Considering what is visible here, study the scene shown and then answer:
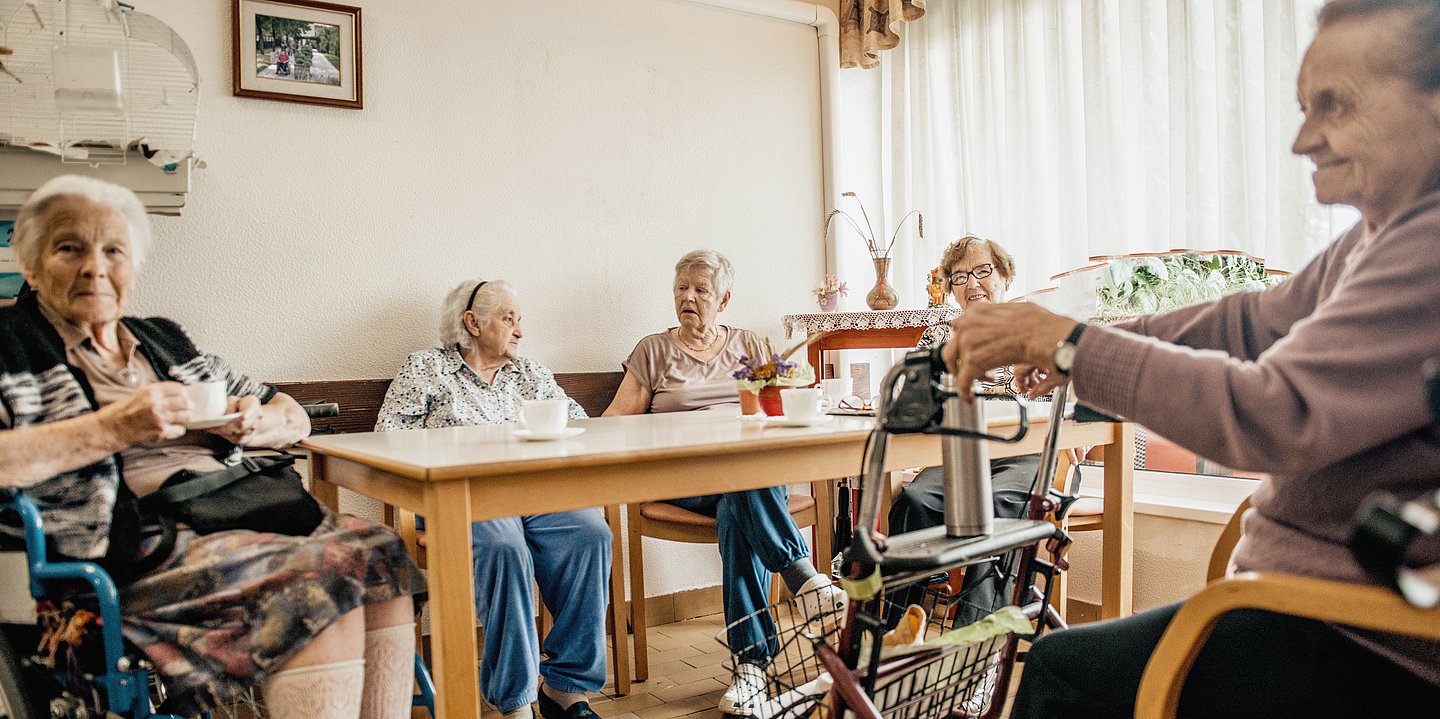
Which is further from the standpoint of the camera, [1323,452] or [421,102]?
[421,102]

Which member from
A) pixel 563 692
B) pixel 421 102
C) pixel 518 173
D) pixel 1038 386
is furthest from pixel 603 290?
pixel 1038 386

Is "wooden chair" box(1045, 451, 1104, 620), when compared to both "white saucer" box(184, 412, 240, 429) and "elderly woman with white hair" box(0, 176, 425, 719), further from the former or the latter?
"white saucer" box(184, 412, 240, 429)

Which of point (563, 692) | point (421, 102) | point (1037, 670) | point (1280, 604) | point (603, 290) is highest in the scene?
point (421, 102)

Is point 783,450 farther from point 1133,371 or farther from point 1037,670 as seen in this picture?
point 1133,371

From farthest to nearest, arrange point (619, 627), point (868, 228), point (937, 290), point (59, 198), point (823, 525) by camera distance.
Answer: point (868, 228)
point (937, 290)
point (823, 525)
point (619, 627)
point (59, 198)

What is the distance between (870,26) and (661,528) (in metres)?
1.79

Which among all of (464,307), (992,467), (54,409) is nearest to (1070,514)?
(992,467)

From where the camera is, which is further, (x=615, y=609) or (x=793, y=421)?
(x=615, y=609)

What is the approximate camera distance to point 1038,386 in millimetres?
1419

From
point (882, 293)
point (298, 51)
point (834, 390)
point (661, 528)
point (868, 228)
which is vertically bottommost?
point (661, 528)

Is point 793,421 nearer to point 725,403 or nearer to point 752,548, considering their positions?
point 752,548

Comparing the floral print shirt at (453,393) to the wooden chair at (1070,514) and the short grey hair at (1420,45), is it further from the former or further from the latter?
the short grey hair at (1420,45)

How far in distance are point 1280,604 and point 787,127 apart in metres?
2.94

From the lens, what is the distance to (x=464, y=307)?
2.68 meters
